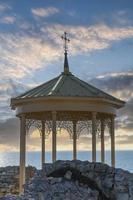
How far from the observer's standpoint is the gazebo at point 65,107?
2495 cm

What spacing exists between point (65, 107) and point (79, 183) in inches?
269

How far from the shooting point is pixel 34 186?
1800 cm

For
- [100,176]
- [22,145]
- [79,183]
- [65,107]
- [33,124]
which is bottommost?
[79,183]

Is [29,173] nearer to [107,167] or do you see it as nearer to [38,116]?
[38,116]

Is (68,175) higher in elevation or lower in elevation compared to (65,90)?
lower

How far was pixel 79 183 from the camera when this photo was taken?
61.0ft

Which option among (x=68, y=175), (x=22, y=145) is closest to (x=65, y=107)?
(x=22, y=145)

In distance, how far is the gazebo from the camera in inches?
982

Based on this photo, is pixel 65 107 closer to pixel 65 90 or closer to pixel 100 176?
pixel 65 90

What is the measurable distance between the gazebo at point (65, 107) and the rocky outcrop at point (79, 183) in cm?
566

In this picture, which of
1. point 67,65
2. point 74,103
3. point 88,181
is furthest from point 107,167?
point 67,65

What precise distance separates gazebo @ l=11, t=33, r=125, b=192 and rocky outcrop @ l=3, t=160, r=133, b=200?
5659 millimetres

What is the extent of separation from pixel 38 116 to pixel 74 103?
3.53 m

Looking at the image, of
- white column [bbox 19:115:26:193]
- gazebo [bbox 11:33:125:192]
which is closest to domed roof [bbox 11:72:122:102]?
gazebo [bbox 11:33:125:192]
